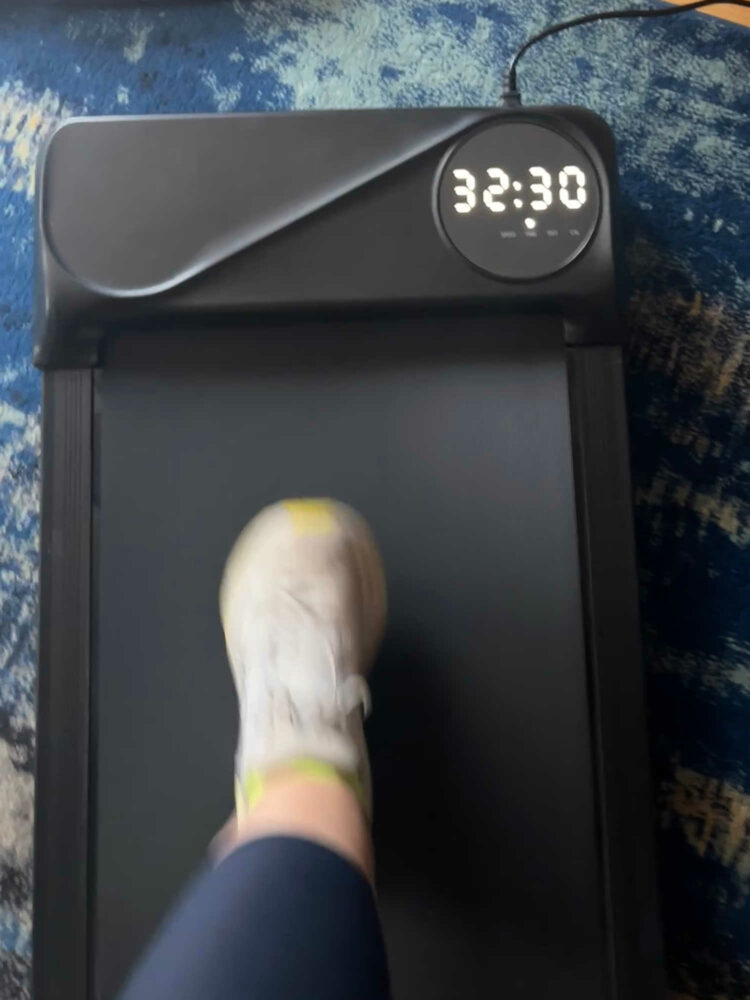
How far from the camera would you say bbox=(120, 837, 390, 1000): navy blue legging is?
588 millimetres

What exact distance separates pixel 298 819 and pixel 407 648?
25 centimetres

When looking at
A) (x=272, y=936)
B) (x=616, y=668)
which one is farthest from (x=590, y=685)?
(x=272, y=936)

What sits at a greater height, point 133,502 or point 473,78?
point 473,78

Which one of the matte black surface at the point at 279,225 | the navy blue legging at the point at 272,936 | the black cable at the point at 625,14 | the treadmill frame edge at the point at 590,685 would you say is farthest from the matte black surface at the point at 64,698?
the black cable at the point at 625,14

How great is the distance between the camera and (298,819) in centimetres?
70

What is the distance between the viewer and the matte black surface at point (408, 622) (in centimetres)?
87

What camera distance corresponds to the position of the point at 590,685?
0.90 meters

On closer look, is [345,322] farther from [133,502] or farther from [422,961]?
[422,961]

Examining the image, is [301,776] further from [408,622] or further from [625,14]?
[625,14]

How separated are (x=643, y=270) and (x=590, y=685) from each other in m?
0.49

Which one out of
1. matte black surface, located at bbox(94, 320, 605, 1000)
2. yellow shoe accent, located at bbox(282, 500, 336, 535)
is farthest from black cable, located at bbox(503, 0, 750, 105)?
yellow shoe accent, located at bbox(282, 500, 336, 535)

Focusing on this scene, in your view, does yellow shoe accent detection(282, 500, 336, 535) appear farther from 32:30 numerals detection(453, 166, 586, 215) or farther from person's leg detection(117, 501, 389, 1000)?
32:30 numerals detection(453, 166, 586, 215)

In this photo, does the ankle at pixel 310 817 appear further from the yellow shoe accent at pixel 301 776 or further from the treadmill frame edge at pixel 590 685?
the treadmill frame edge at pixel 590 685

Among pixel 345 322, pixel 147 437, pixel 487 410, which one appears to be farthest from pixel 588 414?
pixel 147 437
